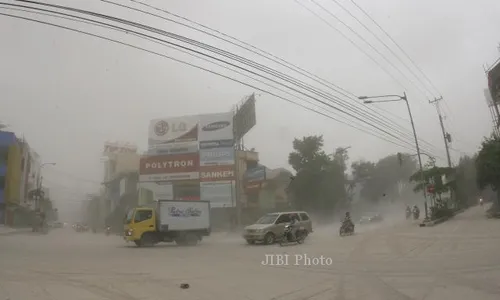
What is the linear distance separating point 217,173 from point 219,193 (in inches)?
90.7

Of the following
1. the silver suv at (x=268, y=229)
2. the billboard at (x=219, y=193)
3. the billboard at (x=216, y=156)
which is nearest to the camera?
the silver suv at (x=268, y=229)

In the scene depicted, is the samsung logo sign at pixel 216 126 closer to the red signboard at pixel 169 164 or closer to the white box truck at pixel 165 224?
the red signboard at pixel 169 164

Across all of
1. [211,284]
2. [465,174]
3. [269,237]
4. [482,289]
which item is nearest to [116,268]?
[211,284]

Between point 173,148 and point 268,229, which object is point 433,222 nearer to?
point 268,229

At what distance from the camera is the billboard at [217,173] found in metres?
45.4

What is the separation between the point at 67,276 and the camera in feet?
34.2

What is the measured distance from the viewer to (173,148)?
49.8 meters

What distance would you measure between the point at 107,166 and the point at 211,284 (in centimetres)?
5646

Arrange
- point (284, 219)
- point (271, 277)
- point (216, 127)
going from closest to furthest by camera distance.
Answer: point (271, 277) < point (284, 219) < point (216, 127)

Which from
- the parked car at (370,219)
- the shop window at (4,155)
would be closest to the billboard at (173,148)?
the shop window at (4,155)

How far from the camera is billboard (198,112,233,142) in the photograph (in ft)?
157

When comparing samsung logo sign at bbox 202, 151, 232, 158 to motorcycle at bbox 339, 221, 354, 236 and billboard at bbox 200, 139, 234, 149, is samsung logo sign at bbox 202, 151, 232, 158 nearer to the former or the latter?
billboard at bbox 200, 139, 234, 149

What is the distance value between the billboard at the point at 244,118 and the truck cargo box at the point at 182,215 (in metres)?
21.3

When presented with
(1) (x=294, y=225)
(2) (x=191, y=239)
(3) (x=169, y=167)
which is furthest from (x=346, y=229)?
(3) (x=169, y=167)
